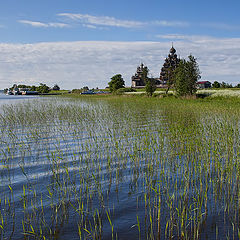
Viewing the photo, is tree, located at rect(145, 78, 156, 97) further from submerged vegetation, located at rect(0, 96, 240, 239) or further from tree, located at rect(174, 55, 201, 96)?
submerged vegetation, located at rect(0, 96, 240, 239)

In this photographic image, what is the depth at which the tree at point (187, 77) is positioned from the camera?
4097 cm

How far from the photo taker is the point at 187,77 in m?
41.3

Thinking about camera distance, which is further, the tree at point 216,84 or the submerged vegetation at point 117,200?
the tree at point 216,84

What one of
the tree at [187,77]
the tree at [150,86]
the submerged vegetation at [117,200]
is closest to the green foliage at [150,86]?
the tree at [150,86]

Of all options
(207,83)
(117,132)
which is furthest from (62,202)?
(207,83)

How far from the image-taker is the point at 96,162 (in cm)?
903

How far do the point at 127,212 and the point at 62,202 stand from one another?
4.65ft

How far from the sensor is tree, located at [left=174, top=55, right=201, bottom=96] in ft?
134

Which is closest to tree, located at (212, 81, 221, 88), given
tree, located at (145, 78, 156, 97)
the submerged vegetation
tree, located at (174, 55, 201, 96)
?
tree, located at (145, 78, 156, 97)

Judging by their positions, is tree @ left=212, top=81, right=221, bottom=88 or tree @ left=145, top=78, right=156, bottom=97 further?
tree @ left=212, top=81, right=221, bottom=88

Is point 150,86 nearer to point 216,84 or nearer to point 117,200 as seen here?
point 216,84

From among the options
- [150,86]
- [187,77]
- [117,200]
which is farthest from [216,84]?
[117,200]

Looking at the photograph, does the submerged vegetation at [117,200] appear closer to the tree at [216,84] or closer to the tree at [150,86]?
the tree at [150,86]

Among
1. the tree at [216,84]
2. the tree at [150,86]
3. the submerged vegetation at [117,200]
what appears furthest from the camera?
the tree at [216,84]
